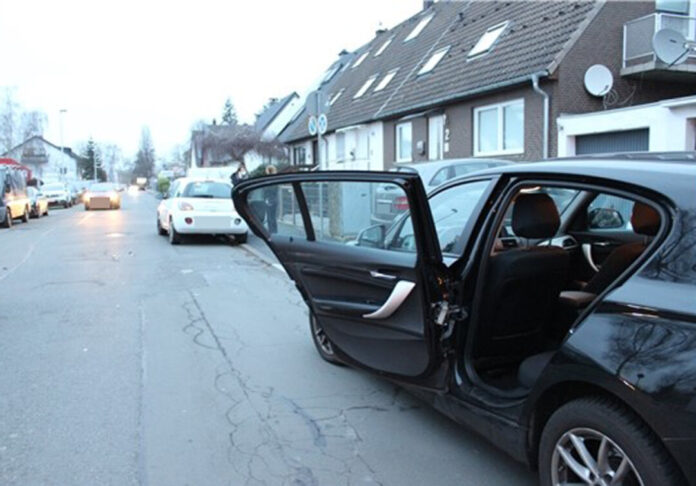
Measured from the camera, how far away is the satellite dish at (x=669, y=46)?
13.3 m

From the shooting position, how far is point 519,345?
12.1 feet

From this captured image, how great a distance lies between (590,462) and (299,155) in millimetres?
32982

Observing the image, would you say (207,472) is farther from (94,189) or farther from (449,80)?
(94,189)

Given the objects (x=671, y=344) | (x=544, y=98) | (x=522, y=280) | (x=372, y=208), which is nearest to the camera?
(x=671, y=344)

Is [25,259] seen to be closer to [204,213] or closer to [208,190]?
[204,213]

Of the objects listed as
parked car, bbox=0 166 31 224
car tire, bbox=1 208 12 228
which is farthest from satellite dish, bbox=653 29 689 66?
car tire, bbox=1 208 12 228

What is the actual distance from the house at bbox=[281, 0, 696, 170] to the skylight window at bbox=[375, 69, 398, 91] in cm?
12

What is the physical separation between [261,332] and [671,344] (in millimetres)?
4586

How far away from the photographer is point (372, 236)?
379 centimetres

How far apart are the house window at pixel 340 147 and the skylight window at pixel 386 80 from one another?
10.7 ft

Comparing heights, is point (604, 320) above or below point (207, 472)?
above

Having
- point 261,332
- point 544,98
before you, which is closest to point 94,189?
point 544,98

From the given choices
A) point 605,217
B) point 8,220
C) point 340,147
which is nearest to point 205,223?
point 605,217

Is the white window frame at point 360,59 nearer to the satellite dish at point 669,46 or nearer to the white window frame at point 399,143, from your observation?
the white window frame at point 399,143
